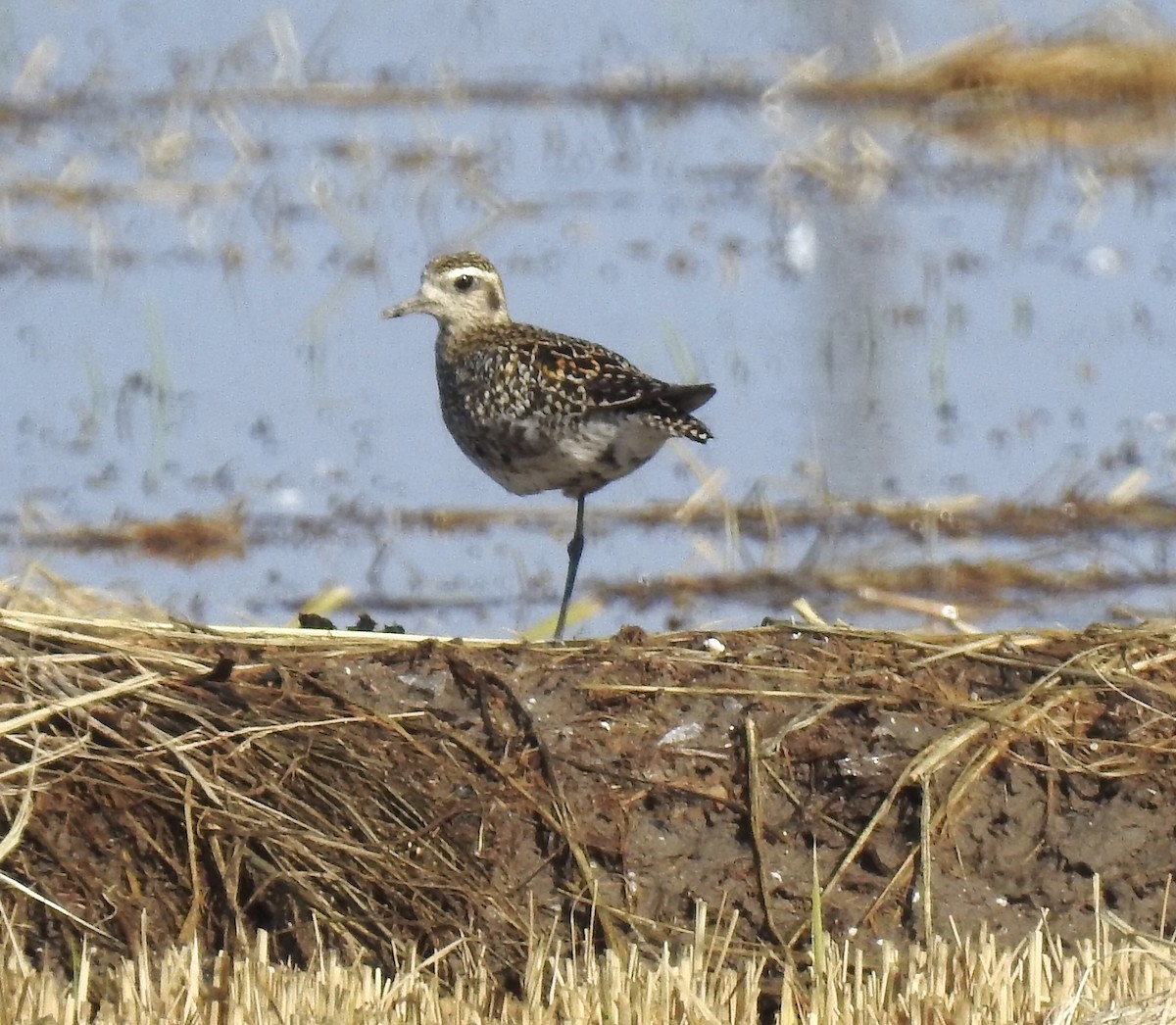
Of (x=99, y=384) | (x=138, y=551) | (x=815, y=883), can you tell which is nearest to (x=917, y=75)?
(x=99, y=384)

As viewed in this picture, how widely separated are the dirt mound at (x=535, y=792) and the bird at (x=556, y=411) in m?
1.30

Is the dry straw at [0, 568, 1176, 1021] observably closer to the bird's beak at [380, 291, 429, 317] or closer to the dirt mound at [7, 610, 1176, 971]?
the dirt mound at [7, 610, 1176, 971]

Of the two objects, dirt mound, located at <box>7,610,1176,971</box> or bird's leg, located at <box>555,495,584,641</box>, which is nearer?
dirt mound, located at <box>7,610,1176,971</box>

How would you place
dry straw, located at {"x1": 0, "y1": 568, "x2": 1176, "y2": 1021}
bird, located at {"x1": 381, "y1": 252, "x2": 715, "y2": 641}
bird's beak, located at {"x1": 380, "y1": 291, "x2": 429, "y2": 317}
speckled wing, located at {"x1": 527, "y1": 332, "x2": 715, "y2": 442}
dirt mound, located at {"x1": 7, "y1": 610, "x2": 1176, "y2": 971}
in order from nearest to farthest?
dry straw, located at {"x1": 0, "y1": 568, "x2": 1176, "y2": 1021}, dirt mound, located at {"x1": 7, "y1": 610, "x2": 1176, "y2": 971}, speckled wing, located at {"x1": 527, "y1": 332, "x2": 715, "y2": 442}, bird, located at {"x1": 381, "y1": 252, "x2": 715, "y2": 641}, bird's beak, located at {"x1": 380, "y1": 291, "x2": 429, "y2": 317}

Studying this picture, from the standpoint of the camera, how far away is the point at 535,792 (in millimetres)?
5836

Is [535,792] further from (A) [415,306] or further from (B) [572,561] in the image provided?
(A) [415,306]

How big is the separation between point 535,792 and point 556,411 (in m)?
2.18

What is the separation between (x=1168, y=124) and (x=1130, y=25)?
84cm

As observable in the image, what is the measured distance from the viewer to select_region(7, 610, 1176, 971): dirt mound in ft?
18.6

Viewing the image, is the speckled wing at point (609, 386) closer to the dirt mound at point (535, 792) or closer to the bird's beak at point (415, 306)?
the bird's beak at point (415, 306)

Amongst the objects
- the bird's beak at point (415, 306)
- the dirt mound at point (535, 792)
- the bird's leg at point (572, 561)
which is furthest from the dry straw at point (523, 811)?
the bird's beak at point (415, 306)

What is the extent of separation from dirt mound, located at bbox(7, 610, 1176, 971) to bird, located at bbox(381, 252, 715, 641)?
130 centimetres

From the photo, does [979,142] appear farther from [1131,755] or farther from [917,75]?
[1131,755]

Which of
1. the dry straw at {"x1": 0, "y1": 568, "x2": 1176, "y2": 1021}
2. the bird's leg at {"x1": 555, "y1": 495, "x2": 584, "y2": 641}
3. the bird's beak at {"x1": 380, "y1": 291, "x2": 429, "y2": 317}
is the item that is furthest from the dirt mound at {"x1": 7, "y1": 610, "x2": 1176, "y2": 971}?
the bird's beak at {"x1": 380, "y1": 291, "x2": 429, "y2": 317}
